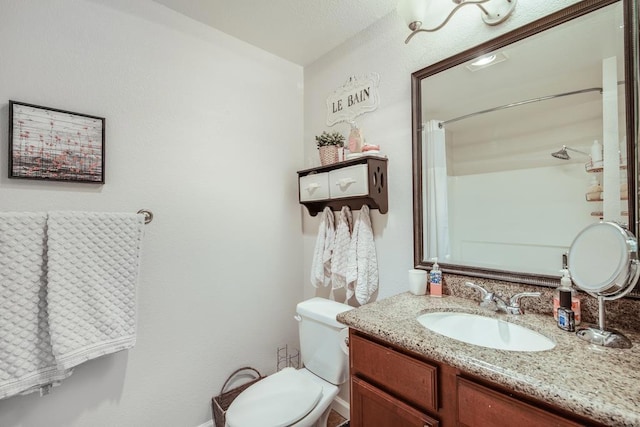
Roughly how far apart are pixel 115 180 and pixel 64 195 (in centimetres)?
20

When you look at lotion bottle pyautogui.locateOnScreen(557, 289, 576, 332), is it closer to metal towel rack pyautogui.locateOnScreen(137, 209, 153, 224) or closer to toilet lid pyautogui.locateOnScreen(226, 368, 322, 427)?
toilet lid pyautogui.locateOnScreen(226, 368, 322, 427)

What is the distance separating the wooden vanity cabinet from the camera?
666 mm

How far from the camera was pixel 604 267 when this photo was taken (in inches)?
32.8

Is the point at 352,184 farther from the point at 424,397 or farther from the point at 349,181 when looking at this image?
the point at 424,397

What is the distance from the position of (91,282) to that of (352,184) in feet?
4.20

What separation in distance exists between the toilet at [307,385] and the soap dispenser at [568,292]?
87cm

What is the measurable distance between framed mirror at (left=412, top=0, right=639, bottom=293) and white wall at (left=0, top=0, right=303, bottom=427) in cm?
101

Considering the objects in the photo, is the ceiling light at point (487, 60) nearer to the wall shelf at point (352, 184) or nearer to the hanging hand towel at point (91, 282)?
the wall shelf at point (352, 184)

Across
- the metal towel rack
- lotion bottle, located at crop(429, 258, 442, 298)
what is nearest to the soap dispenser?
lotion bottle, located at crop(429, 258, 442, 298)

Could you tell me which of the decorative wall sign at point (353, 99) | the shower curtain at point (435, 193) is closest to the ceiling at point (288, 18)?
the decorative wall sign at point (353, 99)

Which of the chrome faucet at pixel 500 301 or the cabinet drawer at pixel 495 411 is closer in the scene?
the cabinet drawer at pixel 495 411

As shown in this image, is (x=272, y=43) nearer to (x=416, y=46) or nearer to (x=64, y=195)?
(x=416, y=46)

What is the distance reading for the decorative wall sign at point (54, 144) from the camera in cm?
116

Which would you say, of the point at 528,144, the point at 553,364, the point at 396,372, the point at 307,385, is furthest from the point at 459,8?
the point at 307,385
